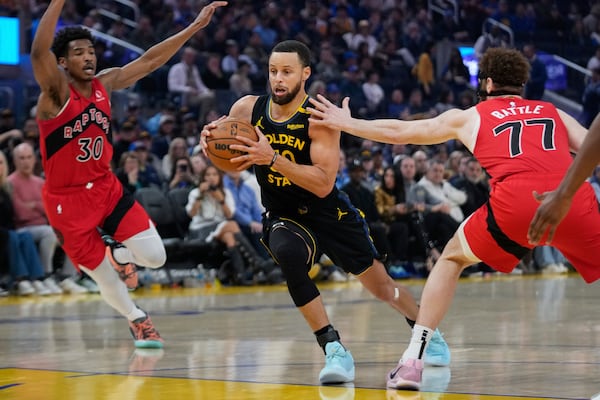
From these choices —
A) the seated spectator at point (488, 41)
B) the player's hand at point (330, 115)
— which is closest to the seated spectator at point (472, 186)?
the seated spectator at point (488, 41)

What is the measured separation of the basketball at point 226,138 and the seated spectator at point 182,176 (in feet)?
26.8

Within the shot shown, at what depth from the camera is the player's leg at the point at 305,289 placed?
18.9 ft

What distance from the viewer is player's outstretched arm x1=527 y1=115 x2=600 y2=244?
379 centimetres

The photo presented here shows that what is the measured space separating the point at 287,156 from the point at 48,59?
72.2 inches

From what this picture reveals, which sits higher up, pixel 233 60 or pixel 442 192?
pixel 233 60

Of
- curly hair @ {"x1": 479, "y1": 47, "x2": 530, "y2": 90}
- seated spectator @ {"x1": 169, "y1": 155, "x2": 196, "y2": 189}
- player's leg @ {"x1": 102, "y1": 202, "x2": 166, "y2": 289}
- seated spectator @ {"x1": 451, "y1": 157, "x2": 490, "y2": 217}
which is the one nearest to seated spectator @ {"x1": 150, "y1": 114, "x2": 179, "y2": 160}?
seated spectator @ {"x1": 169, "y1": 155, "x2": 196, "y2": 189}

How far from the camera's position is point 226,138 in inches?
230

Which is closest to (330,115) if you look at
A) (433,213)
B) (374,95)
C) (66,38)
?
(66,38)

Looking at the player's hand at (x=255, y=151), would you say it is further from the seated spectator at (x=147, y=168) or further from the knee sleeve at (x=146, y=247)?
the seated spectator at (x=147, y=168)

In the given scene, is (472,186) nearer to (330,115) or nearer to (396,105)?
(396,105)

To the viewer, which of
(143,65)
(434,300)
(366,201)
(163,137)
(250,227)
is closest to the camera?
(434,300)

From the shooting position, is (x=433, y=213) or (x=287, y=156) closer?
(x=287, y=156)

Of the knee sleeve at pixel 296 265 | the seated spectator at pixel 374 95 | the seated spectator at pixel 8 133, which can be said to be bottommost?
the seated spectator at pixel 374 95

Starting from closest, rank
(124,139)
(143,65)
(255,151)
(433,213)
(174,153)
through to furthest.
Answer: (255,151)
(143,65)
(174,153)
(124,139)
(433,213)
